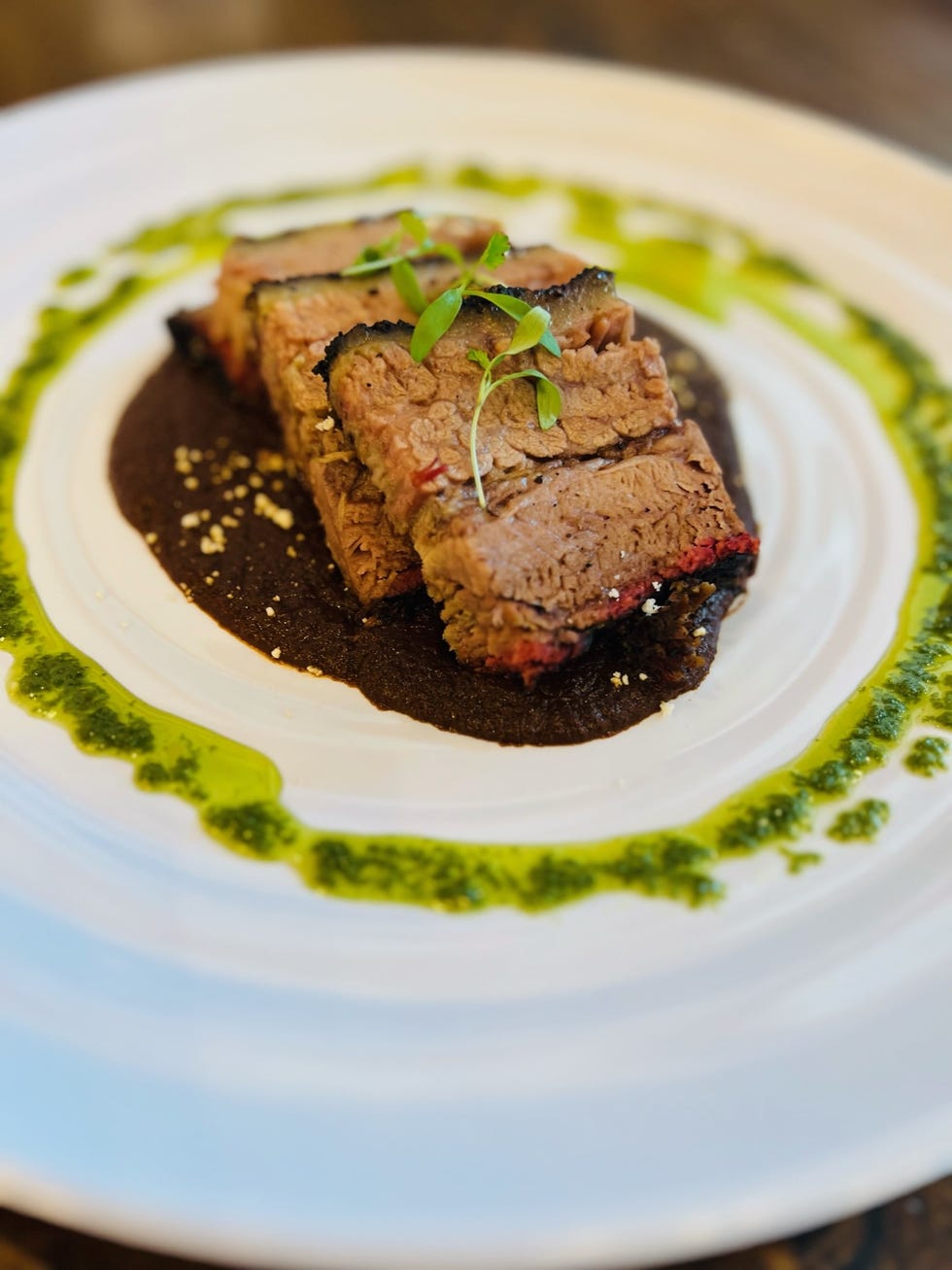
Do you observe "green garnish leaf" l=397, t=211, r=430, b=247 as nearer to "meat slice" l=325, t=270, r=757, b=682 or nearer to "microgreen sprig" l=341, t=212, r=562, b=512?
"microgreen sprig" l=341, t=212, r=562, b=512

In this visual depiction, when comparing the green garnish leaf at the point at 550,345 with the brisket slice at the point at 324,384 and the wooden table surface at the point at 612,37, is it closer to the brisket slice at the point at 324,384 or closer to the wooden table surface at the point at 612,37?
the brisket slice at the point at 324,384

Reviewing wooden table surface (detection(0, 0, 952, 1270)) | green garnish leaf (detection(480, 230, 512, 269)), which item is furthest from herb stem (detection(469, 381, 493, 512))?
wooden table surface (detection(0, 0, 952, 1270))

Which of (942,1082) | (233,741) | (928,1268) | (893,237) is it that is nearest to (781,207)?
(893,237)

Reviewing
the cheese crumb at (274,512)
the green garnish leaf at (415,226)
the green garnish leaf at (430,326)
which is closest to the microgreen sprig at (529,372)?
the green garnish leaf at (430,326)

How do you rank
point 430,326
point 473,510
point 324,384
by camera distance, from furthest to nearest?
1. point 324,384
2. point 430,326
3. point 473,510

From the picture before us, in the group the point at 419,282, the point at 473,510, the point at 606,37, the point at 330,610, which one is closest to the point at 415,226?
the point at 419,282

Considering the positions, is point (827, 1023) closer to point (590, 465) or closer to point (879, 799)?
point (879, 799)

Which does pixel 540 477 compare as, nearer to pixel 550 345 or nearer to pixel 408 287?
pixel 550 345
